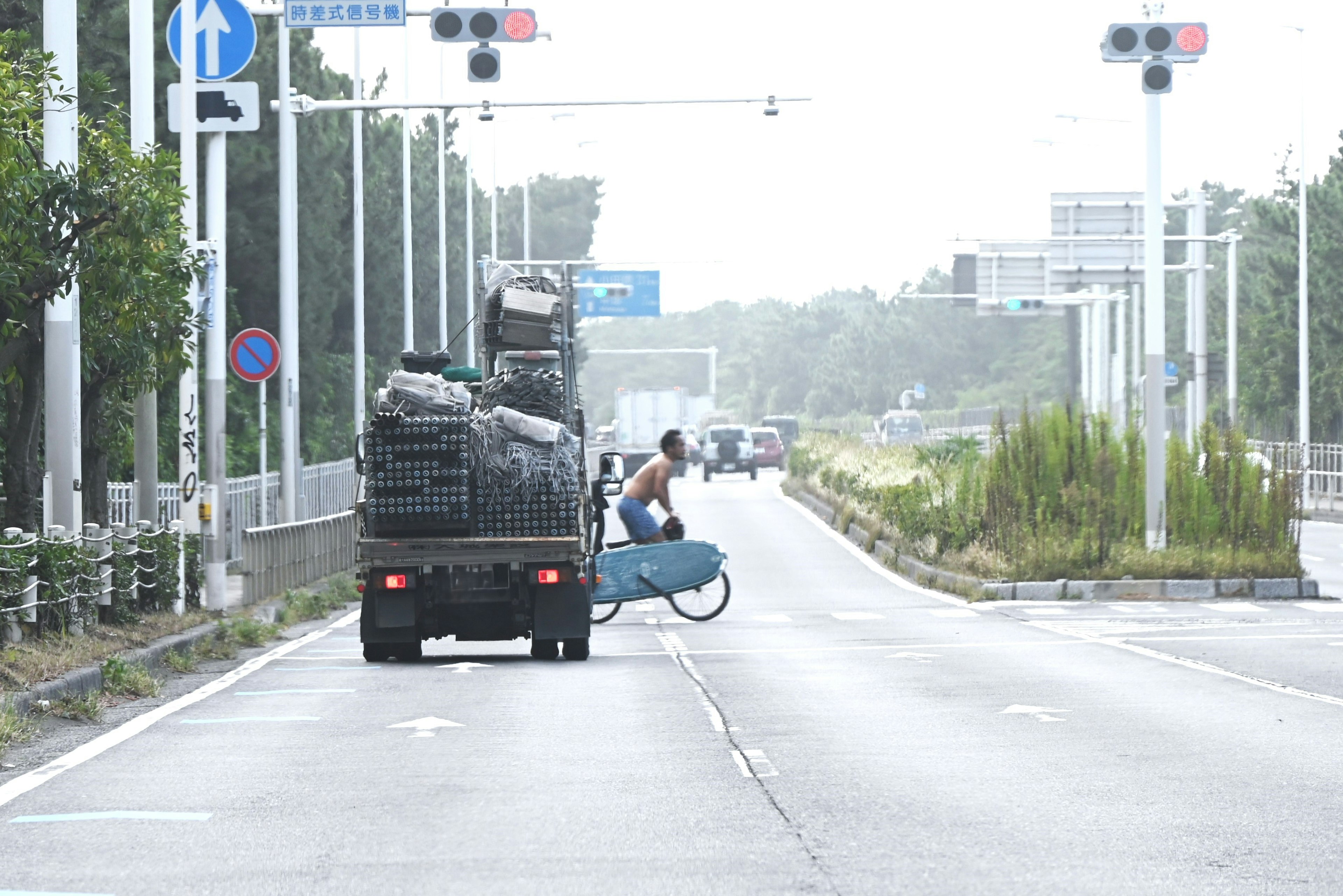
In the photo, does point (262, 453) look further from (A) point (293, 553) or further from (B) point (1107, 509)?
(B) point (1107, 509)

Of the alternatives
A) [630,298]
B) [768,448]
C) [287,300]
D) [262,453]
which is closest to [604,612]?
[287,300]

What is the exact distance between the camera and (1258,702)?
13.3m

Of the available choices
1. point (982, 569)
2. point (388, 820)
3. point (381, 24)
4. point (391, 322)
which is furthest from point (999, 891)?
point (391, 322)

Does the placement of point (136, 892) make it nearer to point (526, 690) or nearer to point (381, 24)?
point (526, 690)

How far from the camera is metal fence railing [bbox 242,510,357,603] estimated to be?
79.4 feet

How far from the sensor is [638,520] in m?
22.4

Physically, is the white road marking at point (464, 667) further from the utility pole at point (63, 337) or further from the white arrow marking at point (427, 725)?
the white arrow marking at point (427, 725)

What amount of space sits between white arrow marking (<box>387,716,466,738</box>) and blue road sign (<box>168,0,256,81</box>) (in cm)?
1180

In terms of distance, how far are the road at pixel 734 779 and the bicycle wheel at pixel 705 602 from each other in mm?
4173

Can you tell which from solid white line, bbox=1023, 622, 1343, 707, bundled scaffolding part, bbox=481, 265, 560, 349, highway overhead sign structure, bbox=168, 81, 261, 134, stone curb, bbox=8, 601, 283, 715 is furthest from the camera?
highway overhead sign structure, bbox=168, 81, 261, 134

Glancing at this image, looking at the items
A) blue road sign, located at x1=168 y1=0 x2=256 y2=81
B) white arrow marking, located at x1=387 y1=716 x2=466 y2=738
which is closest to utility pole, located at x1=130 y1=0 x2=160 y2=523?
blue road sign, located at x1=168 y1=0 x2=256 y2=81

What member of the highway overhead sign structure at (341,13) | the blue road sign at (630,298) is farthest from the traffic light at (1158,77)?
the blue road sign at (630,298)

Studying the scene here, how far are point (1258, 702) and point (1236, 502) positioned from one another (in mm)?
13587

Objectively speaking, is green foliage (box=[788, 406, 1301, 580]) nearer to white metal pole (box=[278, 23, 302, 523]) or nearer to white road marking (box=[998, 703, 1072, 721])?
white metal pole (box=[278, 23, 302, 523])
